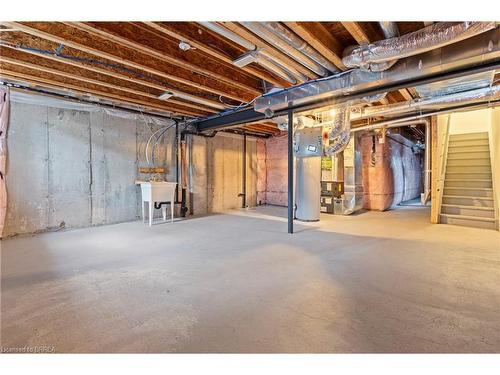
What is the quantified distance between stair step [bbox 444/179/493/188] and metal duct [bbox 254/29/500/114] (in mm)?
3460

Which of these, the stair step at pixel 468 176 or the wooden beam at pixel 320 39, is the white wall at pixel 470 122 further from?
the wooden beam at pixel 320 39

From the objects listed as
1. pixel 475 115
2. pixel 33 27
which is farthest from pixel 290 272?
pixel 475 115

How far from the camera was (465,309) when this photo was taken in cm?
165

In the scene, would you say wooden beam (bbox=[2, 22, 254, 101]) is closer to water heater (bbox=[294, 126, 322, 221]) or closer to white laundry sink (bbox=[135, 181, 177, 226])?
white laundry sink (bbox=[135, 181, 177, 226])

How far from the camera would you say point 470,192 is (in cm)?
476

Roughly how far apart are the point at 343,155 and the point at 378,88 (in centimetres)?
319

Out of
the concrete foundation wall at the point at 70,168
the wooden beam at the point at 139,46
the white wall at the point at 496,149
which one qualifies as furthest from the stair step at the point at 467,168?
the concrete foundation wall at the point at 70,168

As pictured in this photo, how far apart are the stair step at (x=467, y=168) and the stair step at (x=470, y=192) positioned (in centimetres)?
49

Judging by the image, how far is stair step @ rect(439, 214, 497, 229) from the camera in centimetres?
421

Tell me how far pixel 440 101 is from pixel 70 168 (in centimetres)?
592

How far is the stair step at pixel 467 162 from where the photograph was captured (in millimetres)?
4980

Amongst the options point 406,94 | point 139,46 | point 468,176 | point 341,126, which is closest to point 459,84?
point 406,94

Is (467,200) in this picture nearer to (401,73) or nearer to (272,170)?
(401,73)

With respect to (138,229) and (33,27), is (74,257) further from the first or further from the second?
(33,27)
